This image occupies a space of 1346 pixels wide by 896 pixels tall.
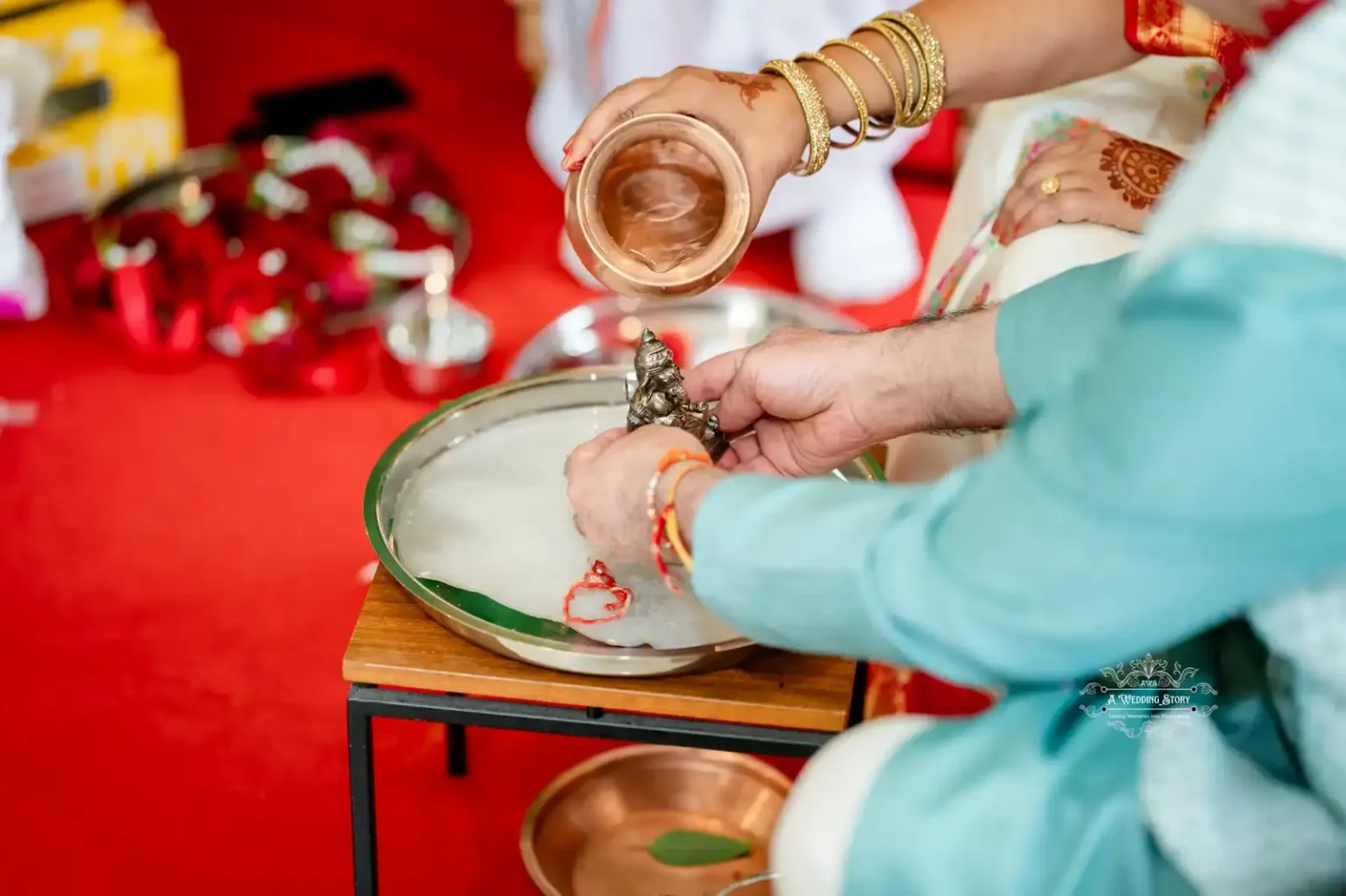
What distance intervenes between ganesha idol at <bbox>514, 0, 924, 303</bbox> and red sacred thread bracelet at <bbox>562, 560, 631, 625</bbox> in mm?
1028

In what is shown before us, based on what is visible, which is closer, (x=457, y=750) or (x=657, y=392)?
(x=657, y=392)

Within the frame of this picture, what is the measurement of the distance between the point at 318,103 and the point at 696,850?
4.98 ft

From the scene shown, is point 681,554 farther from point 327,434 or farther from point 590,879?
point 327,434

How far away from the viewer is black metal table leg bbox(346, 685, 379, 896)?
3.06ft

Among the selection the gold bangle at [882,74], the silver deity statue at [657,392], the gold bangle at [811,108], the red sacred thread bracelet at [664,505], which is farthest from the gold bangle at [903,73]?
the red sacred thread bracelet at [664,505]

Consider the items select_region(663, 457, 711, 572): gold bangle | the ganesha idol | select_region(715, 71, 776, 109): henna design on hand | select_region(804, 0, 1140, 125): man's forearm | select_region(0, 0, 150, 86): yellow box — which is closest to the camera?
select_region(663, 457, 711, 572): gold bangle

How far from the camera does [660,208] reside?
1.07 metres

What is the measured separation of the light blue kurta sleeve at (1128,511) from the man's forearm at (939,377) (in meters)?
0.23

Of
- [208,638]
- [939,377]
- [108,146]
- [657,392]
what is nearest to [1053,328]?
[939,377]

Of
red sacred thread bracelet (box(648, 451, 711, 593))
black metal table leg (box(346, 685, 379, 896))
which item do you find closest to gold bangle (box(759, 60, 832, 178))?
red sacred thread bracelet (box(648, 451, 711, 593))

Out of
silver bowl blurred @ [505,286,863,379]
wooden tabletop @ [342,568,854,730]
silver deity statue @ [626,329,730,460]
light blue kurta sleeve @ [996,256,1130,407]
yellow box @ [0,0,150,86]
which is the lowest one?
silver bowl blurred @ [505,286,863,379]

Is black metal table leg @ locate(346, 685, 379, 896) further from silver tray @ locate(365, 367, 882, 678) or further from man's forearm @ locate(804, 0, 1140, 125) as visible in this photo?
man's forearm @ locate(804, 0, 1140, 125)

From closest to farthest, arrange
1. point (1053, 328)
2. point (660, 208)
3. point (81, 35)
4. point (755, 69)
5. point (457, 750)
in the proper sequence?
1. point (1053, 328)
2. point (660, 208)
3. point (457, 750)
4. point (755, 69)
5. point (81, 35)

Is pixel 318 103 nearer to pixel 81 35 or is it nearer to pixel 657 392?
pixel 81 35
